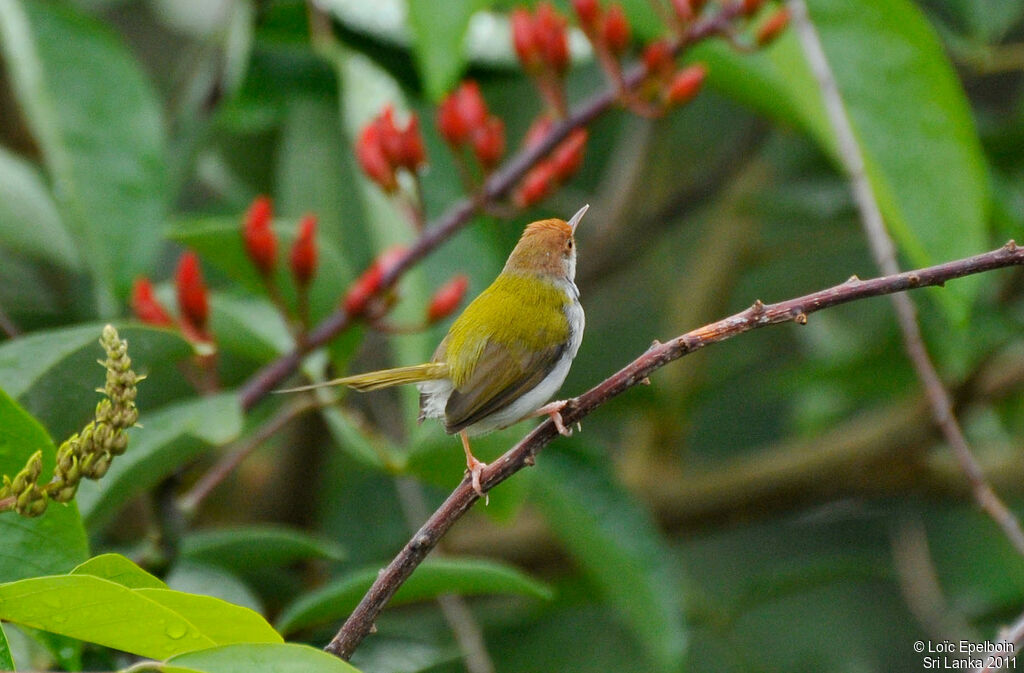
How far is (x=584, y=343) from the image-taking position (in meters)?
3.05

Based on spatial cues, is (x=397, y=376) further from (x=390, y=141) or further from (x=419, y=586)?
(x=390, y=141)

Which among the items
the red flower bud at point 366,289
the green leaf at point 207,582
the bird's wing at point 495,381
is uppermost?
the red flower bud at point 366,289

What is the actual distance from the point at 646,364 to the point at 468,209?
0.94 m

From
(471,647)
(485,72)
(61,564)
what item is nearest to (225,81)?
(485,72)

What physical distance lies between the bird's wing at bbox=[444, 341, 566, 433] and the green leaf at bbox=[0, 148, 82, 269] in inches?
40.4

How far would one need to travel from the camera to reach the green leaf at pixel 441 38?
1852 millimetres

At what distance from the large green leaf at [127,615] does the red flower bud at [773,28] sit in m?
1.35

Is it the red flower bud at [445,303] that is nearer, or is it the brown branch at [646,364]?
the brown branch at [646,364]

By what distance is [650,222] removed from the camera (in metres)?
3.03

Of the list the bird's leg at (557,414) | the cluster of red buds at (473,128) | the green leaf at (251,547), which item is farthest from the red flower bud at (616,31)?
the green leaf at (251,547)

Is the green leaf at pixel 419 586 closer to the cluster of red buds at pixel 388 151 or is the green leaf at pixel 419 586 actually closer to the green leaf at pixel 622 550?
the green leaf at pixel 622 550

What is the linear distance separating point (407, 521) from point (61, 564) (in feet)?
5.27

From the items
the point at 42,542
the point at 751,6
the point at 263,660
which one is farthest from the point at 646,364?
the point at 751,6

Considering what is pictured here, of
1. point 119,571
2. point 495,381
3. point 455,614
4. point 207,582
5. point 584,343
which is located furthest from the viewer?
point 584,343
